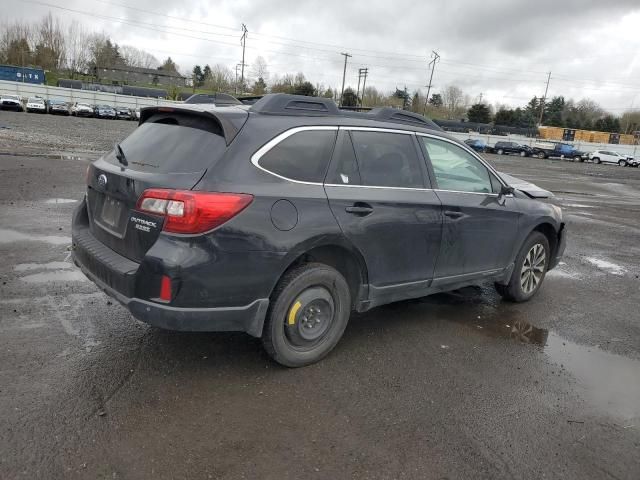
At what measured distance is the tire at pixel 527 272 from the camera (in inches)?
213

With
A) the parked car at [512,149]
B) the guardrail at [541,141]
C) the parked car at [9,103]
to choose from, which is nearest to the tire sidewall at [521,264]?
the parked car at [9,103]

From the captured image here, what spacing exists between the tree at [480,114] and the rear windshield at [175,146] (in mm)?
102773

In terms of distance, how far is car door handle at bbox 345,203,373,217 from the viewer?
3.69 metres

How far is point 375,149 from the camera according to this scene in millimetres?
4039

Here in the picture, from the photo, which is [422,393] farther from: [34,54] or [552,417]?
[34,54]

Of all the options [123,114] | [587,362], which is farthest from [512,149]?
[587,362]

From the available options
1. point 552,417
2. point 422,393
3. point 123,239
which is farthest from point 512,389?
point 123,239

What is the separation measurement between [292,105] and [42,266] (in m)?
3.49

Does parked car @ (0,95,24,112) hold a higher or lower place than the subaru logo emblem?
lower

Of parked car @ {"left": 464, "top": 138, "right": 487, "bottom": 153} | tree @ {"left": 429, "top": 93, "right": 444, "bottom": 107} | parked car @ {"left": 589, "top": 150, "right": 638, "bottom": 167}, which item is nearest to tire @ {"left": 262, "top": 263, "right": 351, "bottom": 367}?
parked car @ {"left": 464, "top": 138, "right": 487, "bottom": 153}

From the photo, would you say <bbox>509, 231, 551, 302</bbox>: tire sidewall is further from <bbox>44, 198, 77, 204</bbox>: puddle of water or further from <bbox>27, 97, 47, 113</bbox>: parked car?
<bbox>27, 97, 47, 113</bbox>: parked car

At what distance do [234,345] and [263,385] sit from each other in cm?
65

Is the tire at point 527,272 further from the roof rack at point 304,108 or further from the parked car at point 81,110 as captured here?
the parked car at point 81,110

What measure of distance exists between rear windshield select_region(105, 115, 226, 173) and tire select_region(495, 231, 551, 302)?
3552 mm
